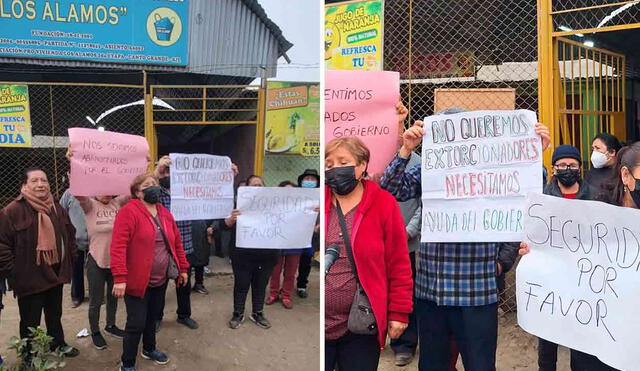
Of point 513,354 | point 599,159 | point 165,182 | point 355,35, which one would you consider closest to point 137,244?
point 165,182

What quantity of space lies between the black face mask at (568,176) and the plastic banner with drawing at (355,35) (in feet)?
5.69

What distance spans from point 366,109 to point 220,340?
1.32m

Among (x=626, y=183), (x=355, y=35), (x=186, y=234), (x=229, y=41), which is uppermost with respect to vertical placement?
(x=355, y=35)

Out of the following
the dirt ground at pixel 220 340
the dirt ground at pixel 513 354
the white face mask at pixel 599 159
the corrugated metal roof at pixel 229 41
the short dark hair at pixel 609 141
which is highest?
the corrugated metal roof at pixel 229 41

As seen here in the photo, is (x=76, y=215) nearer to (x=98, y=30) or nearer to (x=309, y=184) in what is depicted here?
(x=98, y=30)

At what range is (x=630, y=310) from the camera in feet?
6.20

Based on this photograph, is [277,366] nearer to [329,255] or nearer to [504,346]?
[329,255]

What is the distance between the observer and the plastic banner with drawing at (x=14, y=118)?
245 centimetres

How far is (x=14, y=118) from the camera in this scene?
8.18ft

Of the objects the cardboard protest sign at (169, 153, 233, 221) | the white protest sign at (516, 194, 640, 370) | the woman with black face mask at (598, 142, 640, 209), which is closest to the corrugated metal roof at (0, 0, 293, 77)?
the cardboard protest sign at (169, 153, 233, 221)

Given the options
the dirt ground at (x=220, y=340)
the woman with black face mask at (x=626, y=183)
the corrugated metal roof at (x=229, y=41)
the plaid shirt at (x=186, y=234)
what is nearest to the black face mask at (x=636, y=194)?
the woman with black face mask at (x=626, y=183)

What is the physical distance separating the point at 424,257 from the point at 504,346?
1.66 m

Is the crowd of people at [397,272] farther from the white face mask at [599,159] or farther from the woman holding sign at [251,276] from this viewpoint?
the white face mask at [599,159]

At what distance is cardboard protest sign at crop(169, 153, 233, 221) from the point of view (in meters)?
2.76
